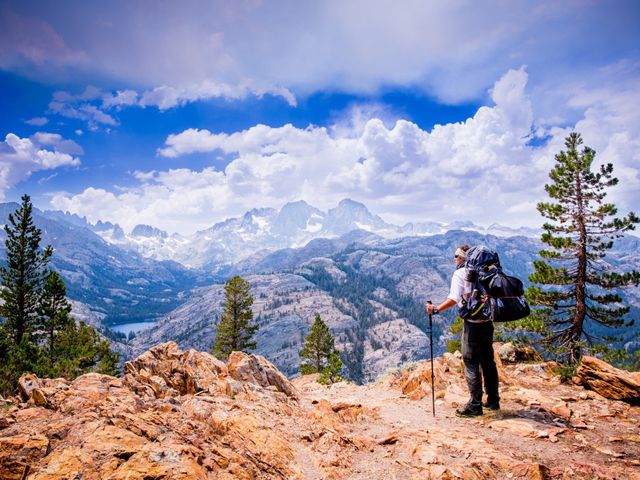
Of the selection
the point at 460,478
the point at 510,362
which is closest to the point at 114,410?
the point at 460,478

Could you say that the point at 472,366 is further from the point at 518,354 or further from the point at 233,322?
the point at 233,322

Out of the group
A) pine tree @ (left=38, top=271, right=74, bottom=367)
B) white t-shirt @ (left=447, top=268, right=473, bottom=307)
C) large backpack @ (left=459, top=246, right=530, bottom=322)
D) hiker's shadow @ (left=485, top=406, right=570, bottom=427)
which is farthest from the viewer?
pine tree @ (left=38, top=271, right=74, bottom=367)

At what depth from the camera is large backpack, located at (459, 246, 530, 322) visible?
8180 millimetres

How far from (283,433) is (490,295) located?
6.16 meters

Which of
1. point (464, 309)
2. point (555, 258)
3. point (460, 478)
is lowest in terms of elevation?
point (460, 478)

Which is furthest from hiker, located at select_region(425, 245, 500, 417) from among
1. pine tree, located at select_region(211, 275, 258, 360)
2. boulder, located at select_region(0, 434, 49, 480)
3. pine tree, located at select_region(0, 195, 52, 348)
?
pine tree, located at select_region(211, 275, 258, 360)

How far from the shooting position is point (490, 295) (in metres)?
8.34

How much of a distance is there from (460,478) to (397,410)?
204 inches

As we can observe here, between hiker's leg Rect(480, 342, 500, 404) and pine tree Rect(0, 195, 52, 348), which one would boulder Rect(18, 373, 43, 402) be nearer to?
hiker's leg Rect(480, 342, 500, 404)

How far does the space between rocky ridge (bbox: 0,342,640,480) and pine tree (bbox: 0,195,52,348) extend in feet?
93.0

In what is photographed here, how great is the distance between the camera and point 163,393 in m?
9.58

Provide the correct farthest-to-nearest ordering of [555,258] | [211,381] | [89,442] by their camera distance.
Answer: [555,258] → [211,381] → [89,442]

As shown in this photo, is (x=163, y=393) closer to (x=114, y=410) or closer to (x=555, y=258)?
(x=114, y=410)

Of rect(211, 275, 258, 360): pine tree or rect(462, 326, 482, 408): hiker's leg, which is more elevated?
rect(462, 326, 482, 408): hiker's leg
